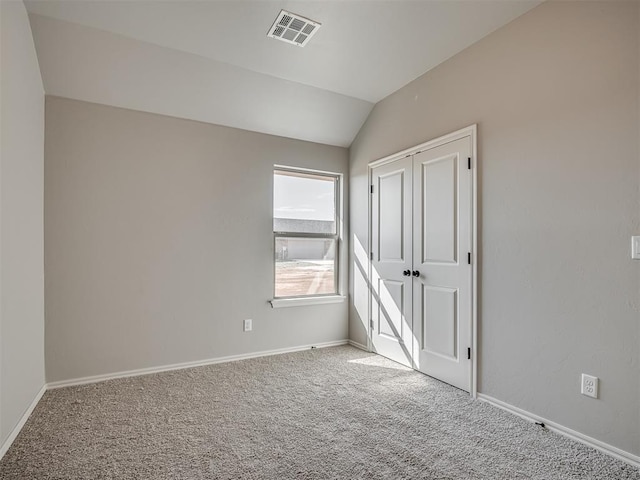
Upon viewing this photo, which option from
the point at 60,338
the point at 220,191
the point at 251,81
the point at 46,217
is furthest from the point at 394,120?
the point at 60,338

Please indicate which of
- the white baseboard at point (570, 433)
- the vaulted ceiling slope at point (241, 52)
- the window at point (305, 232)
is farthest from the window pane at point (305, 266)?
the white baseboard at point (570, 433)

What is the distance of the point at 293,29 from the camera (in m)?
2.62

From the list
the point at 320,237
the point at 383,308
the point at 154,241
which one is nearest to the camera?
the point at 154,241

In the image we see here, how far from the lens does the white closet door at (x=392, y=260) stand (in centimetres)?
338

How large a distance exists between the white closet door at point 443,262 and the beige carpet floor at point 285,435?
248mm

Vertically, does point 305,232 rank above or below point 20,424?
above

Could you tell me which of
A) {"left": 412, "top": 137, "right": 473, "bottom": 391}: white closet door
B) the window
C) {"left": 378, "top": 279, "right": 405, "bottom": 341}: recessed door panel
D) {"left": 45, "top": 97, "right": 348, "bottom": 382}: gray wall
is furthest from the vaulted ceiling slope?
{"left": 378, "top": 279, "right": 405, "bottom": 341}: recessed door panel

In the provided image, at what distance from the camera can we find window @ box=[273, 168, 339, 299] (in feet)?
12.9

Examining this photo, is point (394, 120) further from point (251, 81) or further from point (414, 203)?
point (251, 81)

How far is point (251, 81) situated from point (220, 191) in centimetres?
109

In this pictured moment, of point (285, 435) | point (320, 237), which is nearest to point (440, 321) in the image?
point (285, 435)

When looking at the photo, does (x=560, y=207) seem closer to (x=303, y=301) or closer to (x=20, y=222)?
(x=303, y=301)

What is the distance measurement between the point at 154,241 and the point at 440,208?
8.48ft

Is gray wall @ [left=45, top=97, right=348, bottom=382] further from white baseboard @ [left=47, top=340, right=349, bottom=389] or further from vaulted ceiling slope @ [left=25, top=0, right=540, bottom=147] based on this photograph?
vaulted ceiling slope @ [left=25, top=0, right=540, bottom=147]
